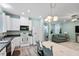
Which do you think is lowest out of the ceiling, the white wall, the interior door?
the interior door

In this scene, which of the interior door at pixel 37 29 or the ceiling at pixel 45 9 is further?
the interior door at pixel 37 29

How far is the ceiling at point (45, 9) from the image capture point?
1751 millimetres

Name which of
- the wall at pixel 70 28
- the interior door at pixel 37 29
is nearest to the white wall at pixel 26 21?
the interior door at pixel 37 29

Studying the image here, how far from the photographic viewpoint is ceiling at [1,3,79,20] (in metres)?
1.75

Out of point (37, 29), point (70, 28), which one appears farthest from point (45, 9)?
point (70, 28)

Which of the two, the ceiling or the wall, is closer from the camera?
the ceiling

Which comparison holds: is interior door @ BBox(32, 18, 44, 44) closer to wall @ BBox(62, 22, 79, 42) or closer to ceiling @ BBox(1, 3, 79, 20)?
ceiling @ BBox(1, 3, 79, 20)

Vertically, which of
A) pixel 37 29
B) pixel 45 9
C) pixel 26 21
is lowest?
pixel 37 29

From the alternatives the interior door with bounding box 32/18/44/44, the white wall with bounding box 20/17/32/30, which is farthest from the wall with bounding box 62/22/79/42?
the white wall with bounding box 20/17/32/30

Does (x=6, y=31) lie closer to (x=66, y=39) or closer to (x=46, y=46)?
(x=46, y=46)

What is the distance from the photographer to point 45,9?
6.23ft

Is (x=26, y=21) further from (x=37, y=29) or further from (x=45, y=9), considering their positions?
(x=45, y=9)

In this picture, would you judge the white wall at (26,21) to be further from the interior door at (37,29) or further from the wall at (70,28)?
the wall at (70,28)

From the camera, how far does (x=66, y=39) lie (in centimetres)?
199
